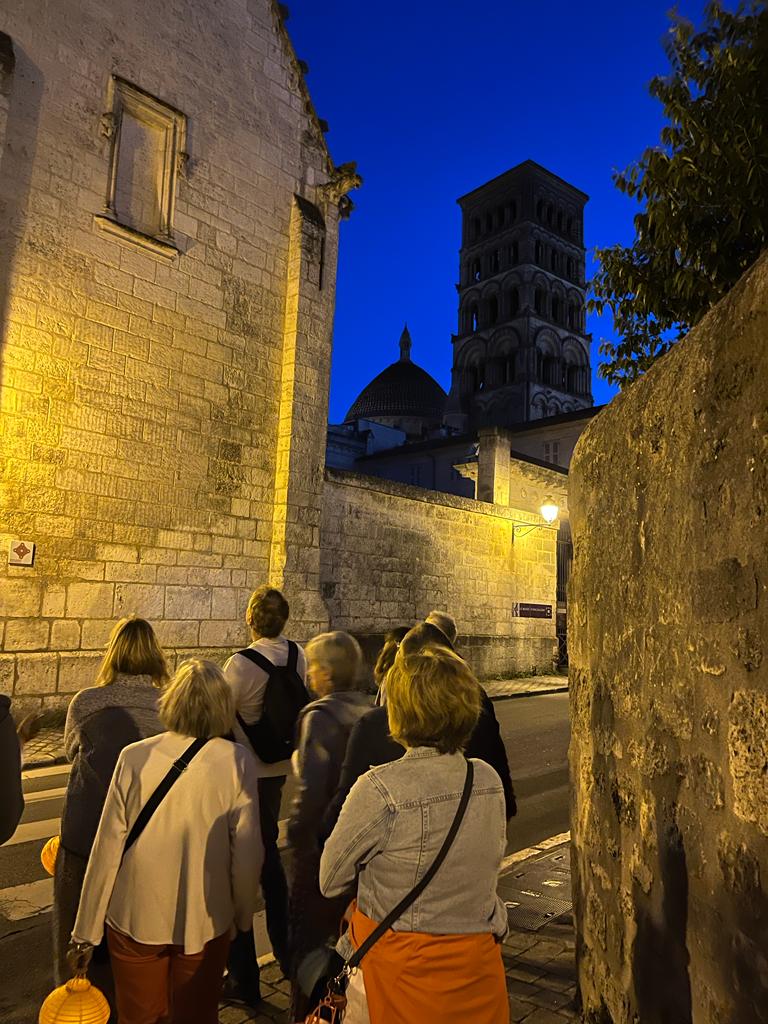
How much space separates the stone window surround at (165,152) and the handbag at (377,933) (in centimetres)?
1002

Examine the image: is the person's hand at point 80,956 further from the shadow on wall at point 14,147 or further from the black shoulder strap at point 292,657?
the shadow on wall at point 14,147

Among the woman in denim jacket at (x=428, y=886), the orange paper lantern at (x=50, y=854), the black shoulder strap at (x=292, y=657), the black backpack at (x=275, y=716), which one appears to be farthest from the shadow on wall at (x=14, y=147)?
the woman in denim jacket at (x=428, y=886)

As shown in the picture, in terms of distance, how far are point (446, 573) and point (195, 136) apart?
31.3 ft

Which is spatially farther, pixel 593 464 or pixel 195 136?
pixel 195 136

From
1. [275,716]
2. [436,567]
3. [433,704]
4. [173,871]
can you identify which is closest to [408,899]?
[433,704]

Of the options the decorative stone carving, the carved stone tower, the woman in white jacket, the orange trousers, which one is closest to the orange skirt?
the woman in white jacket

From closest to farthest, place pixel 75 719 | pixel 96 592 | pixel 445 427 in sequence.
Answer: pixel 75 719
pixel 96 592
pixel 445 427

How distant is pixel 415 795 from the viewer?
6.18ft

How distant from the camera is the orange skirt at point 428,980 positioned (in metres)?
1.79

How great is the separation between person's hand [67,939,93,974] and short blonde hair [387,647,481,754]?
1.27 metres

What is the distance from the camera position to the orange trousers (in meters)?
2.32

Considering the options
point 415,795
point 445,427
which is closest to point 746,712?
point 415,795

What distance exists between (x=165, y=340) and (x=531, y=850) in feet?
27.4

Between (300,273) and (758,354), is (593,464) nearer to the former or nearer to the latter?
(758,354)
